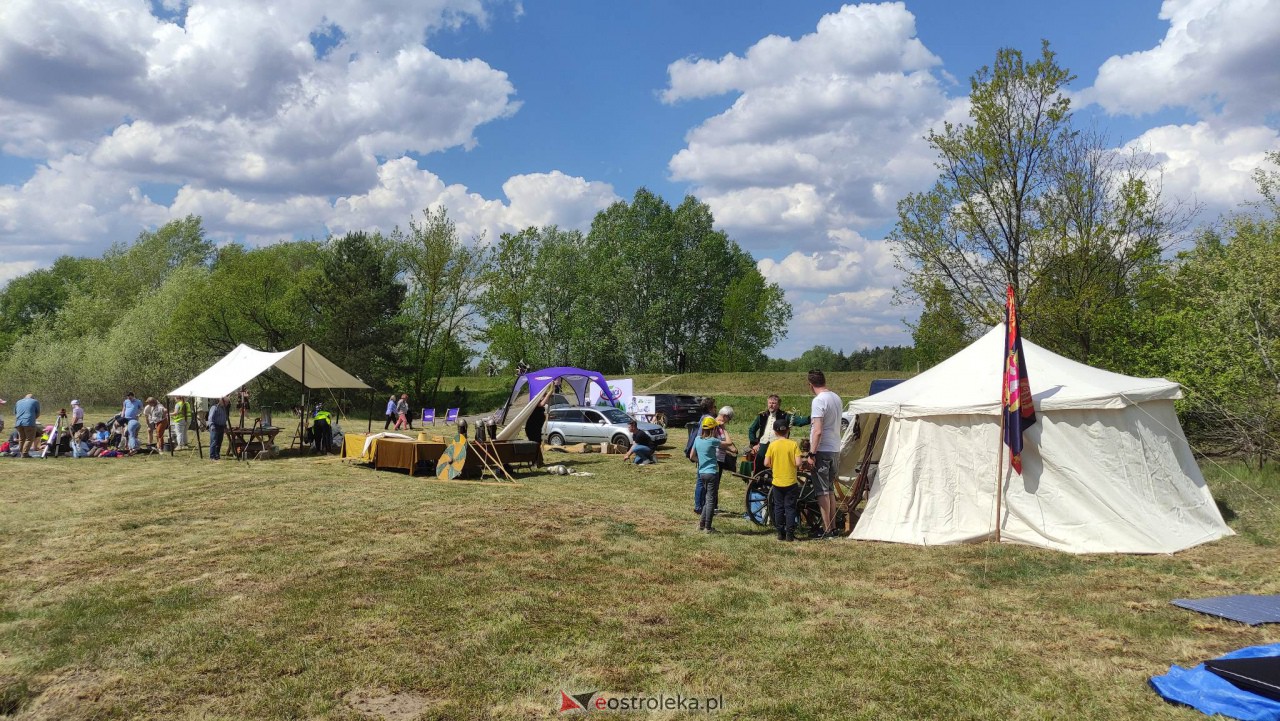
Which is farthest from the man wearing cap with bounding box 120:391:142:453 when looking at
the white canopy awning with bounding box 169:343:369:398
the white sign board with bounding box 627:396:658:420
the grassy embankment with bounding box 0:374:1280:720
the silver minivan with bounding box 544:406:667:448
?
the white sign board with bounding box 627:396:658:420

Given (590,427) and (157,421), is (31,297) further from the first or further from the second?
(590,427)

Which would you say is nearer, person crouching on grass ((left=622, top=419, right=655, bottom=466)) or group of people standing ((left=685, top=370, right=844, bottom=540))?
group of people standing ((left=685, top=370, right=844, bottom=540))

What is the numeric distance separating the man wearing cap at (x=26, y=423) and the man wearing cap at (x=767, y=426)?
53.5 ft

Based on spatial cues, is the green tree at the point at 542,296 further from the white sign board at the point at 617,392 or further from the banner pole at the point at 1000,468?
the banner pole at the point at 1000,468

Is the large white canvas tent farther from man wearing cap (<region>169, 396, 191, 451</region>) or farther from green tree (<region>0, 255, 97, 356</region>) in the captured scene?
green tree (<region>0, 255, 97, 356</region>)

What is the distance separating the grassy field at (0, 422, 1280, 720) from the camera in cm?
434

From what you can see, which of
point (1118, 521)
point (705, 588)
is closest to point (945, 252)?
point (1118, 521)

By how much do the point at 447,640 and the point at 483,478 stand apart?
29.9ft

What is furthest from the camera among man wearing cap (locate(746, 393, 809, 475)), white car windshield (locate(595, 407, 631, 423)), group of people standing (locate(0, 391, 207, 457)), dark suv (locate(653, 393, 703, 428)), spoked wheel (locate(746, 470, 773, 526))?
dark suv (locate(653, 393, 703, 428))

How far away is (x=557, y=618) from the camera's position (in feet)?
18.7

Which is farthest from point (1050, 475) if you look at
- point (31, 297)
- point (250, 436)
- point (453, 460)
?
point (31, 297)

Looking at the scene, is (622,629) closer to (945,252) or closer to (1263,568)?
(1263,568)

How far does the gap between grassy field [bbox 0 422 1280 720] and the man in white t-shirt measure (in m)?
0.41

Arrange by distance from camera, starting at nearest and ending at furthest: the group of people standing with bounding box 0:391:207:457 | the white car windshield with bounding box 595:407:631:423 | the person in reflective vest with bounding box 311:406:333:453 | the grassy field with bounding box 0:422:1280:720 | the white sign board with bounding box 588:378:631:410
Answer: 1. the grassy field with bounding box 0:422:1280:720
2. the group of people standing with bounding box 0:391:207:457
3. the person in reflective vest with bounding box 311:406:333:453
4. the white car windshield with bounding box 595:407:631:423
5. the white sign board with bounding box 588:378:631:410
